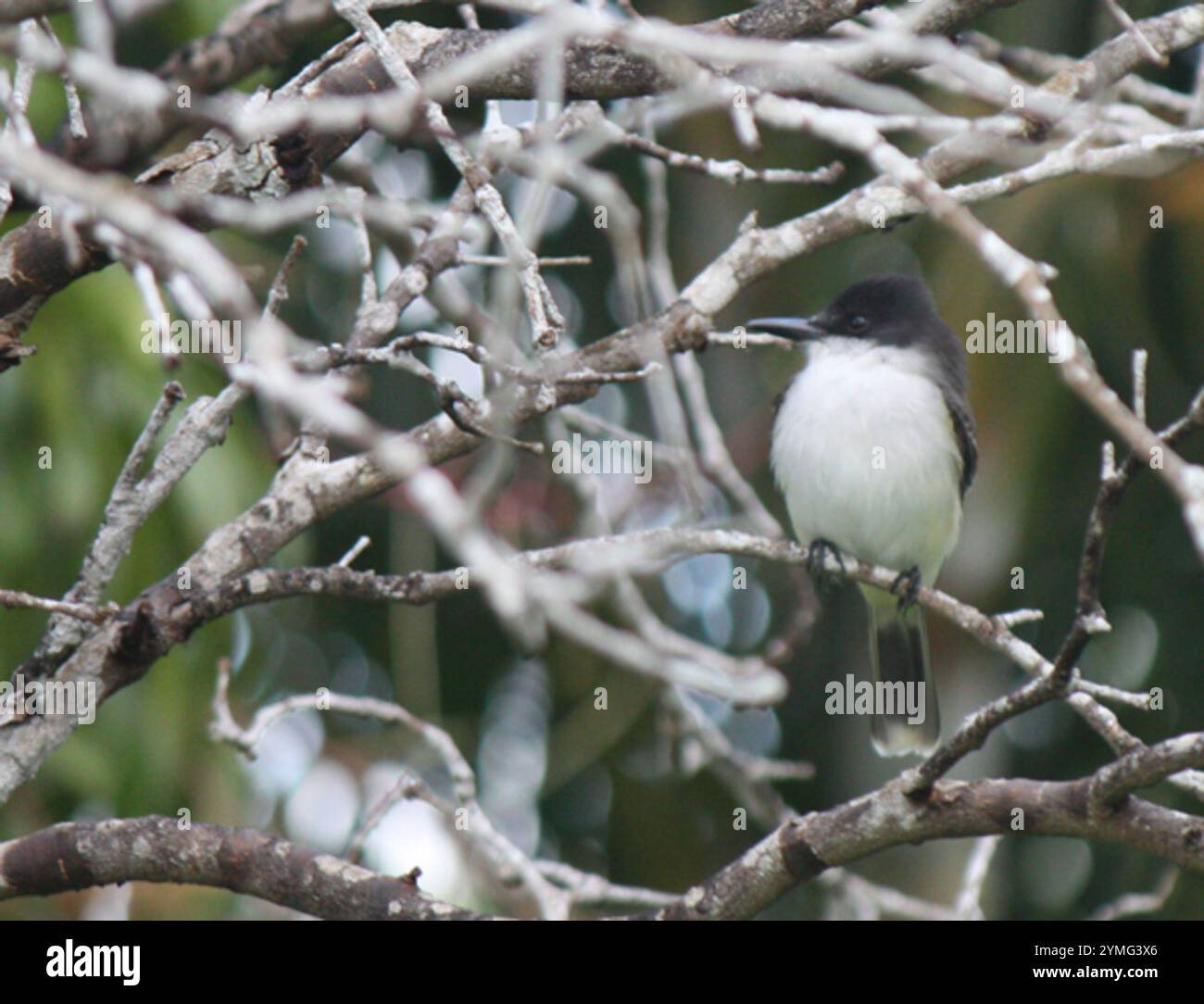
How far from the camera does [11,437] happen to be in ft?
17.6

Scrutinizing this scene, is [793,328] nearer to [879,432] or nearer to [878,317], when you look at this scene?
[878,317]

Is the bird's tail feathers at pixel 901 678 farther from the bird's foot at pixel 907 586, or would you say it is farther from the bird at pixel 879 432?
the bird's foot at pixel 907 586

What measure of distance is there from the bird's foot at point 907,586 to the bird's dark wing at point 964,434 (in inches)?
18.2

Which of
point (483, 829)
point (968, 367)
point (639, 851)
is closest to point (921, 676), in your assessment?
point (968, 367)

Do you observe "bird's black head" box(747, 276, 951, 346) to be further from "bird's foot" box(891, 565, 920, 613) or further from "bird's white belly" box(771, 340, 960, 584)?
"bird's foot" box(891, 565, 920, 613)

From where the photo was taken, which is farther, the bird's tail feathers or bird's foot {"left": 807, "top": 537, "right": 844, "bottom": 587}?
the bird's tail feathers

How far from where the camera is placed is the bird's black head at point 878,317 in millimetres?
5930

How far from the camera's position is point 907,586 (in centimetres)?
493

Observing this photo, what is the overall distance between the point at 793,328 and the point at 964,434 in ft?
2.63

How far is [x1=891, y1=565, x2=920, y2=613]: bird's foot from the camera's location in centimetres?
462

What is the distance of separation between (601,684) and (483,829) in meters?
3.89

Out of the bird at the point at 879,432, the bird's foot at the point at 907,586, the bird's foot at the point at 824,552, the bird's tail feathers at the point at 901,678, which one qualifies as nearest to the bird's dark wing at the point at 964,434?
the bird at the point at 879,432

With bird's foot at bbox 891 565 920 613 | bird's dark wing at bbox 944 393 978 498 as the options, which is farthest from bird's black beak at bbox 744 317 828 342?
bird's foot at bbox 891 565 920 613

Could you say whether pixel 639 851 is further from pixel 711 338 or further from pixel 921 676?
pixel 711 338
